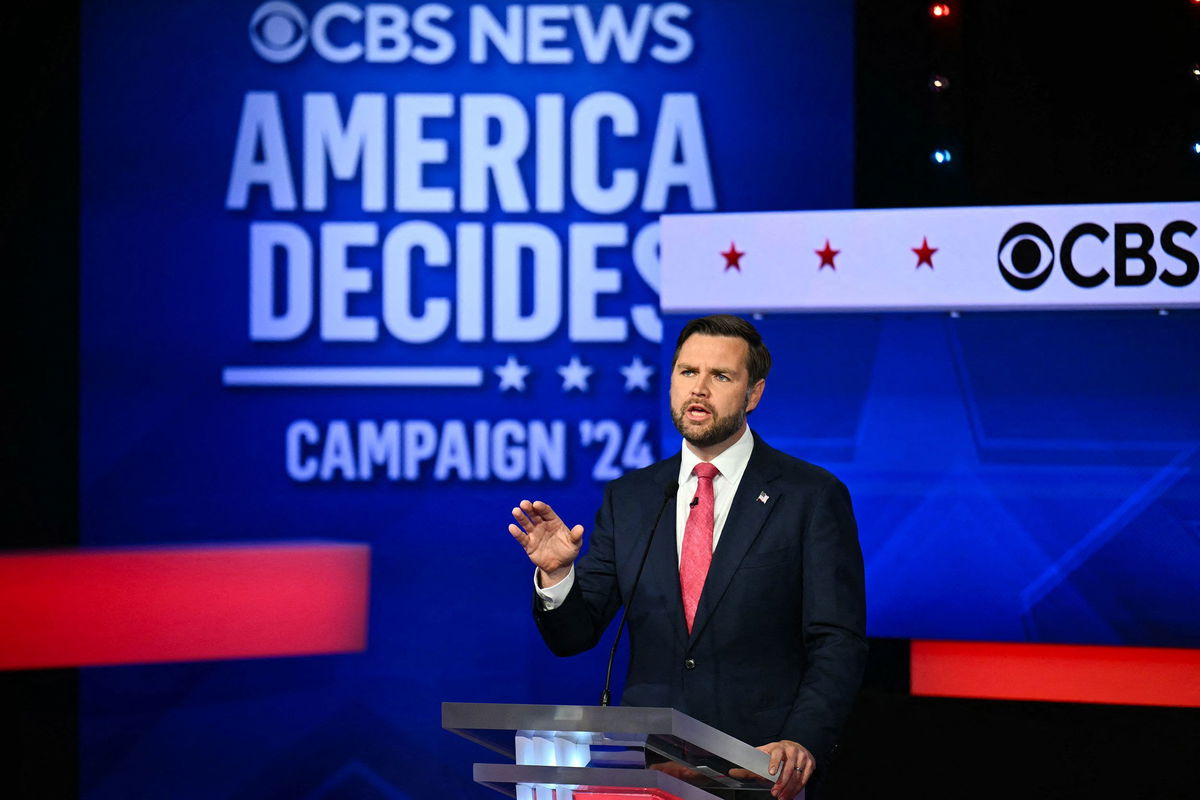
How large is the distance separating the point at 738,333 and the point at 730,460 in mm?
→ 255

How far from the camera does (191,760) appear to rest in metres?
4.93

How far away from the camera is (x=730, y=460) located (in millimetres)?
2893

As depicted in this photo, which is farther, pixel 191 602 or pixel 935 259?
pixel 191 602

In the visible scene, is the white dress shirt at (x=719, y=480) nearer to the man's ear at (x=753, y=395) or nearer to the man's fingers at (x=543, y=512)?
the man's ear at (x=753, y=395)

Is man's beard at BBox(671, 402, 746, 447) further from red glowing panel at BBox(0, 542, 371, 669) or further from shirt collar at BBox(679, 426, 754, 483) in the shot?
red glowing panel at BBox(0, 542, 371, 669)

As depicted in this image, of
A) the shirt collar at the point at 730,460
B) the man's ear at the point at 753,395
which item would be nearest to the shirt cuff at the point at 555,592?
the shirt collar at the point at 730,460

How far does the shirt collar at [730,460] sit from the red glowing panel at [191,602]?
2.25m

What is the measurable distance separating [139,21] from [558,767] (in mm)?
3844

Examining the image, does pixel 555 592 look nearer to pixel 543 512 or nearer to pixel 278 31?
pixel 543 512

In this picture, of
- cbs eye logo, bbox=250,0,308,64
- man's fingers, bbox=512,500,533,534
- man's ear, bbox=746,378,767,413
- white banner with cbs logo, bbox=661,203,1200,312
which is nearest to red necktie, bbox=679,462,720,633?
man's ear, bbox=746,378,767,413

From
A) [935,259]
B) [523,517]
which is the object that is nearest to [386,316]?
[935,259]

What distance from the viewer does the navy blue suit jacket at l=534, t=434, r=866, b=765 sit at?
2715mm

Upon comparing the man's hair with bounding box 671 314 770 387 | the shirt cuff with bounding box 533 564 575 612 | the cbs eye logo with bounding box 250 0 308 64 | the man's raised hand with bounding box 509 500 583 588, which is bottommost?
the shirt cuff with bounding box 533 564 575 612

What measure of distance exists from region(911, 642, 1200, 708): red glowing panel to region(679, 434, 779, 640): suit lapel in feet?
5.21
